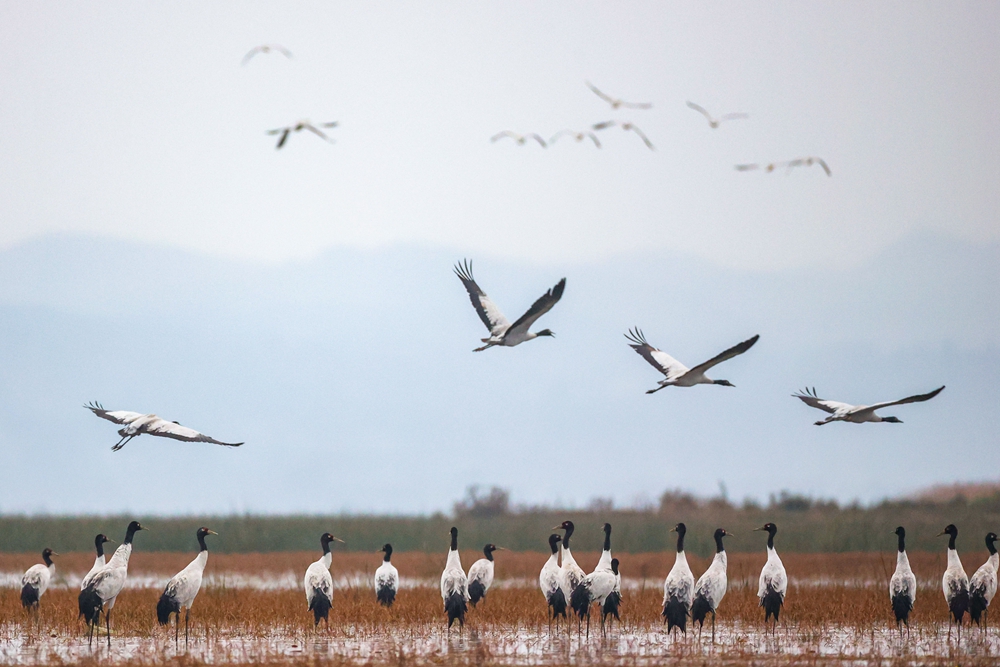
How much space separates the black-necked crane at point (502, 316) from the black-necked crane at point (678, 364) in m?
1.37

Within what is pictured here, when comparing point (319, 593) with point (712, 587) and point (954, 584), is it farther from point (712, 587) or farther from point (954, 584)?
point (954, 584)

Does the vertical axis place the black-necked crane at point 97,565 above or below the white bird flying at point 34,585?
above

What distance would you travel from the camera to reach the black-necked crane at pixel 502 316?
46.4 ft

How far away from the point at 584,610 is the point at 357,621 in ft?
10.2

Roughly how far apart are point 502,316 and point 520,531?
695 inches

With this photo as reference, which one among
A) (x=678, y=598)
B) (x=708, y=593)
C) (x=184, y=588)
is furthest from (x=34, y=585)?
(x=708, y=593)

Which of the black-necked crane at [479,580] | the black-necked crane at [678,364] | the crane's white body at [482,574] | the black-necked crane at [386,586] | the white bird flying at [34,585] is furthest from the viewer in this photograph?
the black-necked crane at [386,586]

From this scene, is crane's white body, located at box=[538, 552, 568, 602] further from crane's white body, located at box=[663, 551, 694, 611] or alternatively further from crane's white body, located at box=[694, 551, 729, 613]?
crane's white body, located at box=[694, 551, 729, 613]

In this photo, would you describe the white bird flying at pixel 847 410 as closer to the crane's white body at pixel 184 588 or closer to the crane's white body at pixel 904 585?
the crane's white body at pixel 904 585

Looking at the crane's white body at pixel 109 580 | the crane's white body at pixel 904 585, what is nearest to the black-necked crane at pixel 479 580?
the crane's white body at pixel 109 580

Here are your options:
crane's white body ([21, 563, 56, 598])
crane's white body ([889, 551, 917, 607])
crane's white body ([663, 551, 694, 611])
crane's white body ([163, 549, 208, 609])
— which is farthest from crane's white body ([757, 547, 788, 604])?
crane's white body ([21, 563, 56, 598])

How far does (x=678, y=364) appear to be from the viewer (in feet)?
52.4

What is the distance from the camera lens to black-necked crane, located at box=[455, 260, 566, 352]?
14.1 metres

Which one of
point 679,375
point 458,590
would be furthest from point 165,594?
point 679,375
